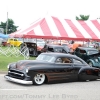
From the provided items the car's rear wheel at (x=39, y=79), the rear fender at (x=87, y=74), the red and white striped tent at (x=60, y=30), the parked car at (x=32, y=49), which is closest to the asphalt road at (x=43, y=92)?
the car's rear wheel at (x=39, y=79)

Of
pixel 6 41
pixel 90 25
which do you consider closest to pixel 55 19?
pixel 90 25

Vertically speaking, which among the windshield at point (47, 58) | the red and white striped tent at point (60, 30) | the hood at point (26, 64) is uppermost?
the red and white striped tent at point (60, 30)

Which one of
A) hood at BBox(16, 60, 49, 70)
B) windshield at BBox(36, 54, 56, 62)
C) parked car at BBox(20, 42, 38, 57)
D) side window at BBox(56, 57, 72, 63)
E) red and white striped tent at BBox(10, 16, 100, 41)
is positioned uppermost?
red and white striped tent at BBox(10, 16, 100, 41)

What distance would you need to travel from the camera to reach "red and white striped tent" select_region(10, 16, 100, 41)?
59.2 ft

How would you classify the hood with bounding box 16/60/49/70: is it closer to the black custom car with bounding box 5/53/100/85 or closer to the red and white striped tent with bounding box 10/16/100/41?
the black custom car with bounding box 5/53/100/85

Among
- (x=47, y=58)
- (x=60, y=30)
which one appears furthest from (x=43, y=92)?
(x=60, y=30)

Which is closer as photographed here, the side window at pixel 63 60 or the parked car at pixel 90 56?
the side window at pixel 63 60

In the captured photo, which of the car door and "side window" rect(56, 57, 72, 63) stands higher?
"side window" rect(56, 57, 72, 63)

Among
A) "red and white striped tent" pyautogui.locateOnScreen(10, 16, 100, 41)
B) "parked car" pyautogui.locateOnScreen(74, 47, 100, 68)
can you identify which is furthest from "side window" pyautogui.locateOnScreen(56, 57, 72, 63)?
"red and white striped tent" pyautogui.locateOnScreen(10, 16, 100, 41)

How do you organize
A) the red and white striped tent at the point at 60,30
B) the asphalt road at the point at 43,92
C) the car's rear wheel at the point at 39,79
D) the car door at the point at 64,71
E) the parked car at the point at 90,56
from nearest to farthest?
the asphalt road at the point at 43,92 < the car's rear wheel at the point at 39,79 < the car door at the point at 64,71 < the parked car at the point at 90,56 < the red and white striped tent at the point at 60,30

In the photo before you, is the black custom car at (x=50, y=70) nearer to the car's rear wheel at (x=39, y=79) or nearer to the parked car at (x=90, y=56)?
the car's rear wheel at (x=39, y=79)

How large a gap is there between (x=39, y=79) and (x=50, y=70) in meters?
0.58

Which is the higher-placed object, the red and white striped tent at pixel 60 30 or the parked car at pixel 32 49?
the red and white striped tent at pixel 60 30

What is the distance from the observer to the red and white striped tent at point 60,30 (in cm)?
1805
